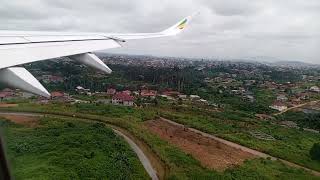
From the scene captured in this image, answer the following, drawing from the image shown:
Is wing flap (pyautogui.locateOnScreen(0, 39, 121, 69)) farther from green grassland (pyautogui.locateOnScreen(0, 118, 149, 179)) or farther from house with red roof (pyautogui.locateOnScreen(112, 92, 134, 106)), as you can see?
house with red roof (pyautogui.locateOnScreen(112, 92, 134, 106))

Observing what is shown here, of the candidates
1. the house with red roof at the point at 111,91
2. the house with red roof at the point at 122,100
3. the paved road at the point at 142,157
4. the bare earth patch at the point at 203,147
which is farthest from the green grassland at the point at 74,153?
the house with red roof at the point at 111,91

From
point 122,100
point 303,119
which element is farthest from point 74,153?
point 303,119

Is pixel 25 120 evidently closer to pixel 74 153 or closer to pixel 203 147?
pixel 74 153

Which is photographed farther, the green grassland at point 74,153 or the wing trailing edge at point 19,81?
the green grassland at point 74,153

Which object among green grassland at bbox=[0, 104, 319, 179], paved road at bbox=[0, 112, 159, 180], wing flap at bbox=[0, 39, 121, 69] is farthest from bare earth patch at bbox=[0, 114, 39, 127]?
wing flap at bbox=[0, 39, 121, 69]

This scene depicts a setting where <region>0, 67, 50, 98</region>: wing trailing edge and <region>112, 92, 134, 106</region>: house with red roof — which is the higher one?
<region>0, 67, 50, 98</region>: wing trailing edge

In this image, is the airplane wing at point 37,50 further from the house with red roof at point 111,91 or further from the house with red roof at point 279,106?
the house with red roof at point 279,106
